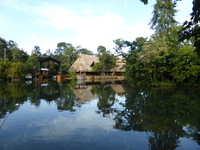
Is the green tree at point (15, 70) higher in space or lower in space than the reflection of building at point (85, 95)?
higher

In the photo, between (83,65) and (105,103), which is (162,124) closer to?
(105,103)

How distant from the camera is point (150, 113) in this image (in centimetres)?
758

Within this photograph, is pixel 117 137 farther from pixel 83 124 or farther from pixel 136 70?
pixel 136 70

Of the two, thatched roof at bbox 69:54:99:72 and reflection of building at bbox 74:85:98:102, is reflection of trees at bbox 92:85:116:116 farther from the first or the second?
thatched roof at bbox 69:54:99:72

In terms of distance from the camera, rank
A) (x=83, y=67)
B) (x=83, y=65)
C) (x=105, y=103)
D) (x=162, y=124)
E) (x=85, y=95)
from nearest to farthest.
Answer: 1. (x=162, y=124)
2. (x=105, y=103)
3. (x=85, y=95)
4. (x=83, y=67)
5. (x=83, y=65)

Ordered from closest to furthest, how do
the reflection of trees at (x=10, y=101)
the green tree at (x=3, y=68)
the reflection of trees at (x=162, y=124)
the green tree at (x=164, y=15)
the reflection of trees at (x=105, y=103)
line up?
the reflection of trees at (x=162, y=124)
the reflection of trees at (x=10, y=101)
the reflection of trees at (x=105, y=103)
the green tree at (x=164, y=15)
the green tree at (x=3, y=68)

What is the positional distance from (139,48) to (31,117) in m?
18.3

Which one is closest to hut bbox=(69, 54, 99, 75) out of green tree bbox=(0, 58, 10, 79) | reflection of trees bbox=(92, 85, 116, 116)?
green tree bbox=(0, 58, 10, 79)

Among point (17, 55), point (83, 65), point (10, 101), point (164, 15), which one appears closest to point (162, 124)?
point (10, 101)

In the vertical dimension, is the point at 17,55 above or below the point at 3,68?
above

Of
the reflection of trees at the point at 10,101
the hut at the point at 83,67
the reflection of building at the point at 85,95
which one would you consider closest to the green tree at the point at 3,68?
the hut at the point at 83,67

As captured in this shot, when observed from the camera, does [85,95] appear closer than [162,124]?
No

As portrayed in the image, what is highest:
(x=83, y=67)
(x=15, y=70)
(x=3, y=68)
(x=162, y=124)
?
(x=83, y=67)

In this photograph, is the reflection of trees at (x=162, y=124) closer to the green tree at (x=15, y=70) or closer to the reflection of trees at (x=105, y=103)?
the reflection of trees at (x=105, y=103)
